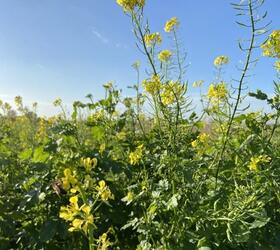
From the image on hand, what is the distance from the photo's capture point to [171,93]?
95.6 inches

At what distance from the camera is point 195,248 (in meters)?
1.94

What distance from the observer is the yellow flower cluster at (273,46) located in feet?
8.11

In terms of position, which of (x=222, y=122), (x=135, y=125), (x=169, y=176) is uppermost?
(x=135, y=125)

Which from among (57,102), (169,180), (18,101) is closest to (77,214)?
(169,180)

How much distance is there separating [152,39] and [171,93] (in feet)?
1.16

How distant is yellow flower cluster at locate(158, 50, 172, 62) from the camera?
268 cm

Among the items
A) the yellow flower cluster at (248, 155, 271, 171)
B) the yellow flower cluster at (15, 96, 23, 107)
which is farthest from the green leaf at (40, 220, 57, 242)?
the yellow flower cluster at (15, 96, 23, 107)

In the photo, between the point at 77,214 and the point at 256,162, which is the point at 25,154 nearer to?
the point at 256,162

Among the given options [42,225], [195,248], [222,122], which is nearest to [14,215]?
[42,225]

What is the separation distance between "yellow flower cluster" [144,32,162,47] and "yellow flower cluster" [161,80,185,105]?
26 centimetres

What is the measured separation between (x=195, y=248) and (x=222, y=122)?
3.12ft

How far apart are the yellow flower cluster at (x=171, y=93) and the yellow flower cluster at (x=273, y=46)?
520 mm

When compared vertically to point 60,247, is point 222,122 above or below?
above

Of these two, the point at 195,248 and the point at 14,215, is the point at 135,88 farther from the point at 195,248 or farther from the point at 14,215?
the point at 195,248
